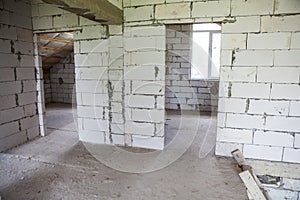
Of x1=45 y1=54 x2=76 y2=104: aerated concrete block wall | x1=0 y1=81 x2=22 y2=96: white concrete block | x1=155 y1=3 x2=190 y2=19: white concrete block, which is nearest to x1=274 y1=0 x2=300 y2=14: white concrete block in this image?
x1=155 y1=3 x2=190 y2=19: white concrete block

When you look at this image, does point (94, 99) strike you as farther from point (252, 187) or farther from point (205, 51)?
point (205, 51)

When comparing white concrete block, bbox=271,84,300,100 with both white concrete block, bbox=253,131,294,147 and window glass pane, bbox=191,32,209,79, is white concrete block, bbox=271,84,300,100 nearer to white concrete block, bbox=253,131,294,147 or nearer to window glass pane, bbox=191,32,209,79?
white concrete block, bbox=253,131,294,147

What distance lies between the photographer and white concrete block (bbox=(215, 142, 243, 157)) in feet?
9.73

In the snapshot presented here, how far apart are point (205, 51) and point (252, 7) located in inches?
139

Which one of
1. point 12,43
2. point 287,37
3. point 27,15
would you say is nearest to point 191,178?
point 287,37

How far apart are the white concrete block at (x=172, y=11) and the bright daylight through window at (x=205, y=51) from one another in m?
3.33

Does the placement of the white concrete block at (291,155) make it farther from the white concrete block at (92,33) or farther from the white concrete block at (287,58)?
the white concrete block at (92,33)

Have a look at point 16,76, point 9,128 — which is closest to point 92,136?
point 9,128

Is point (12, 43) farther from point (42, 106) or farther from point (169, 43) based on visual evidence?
point (169, 43)

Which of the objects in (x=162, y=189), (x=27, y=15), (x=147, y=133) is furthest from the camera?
(x=27, y=15)

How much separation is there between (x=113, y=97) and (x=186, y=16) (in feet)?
5.30

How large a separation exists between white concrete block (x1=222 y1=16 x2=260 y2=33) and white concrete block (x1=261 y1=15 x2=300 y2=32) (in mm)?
77

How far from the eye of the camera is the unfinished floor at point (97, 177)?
7.20 ft

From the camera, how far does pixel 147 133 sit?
10.9 feet
